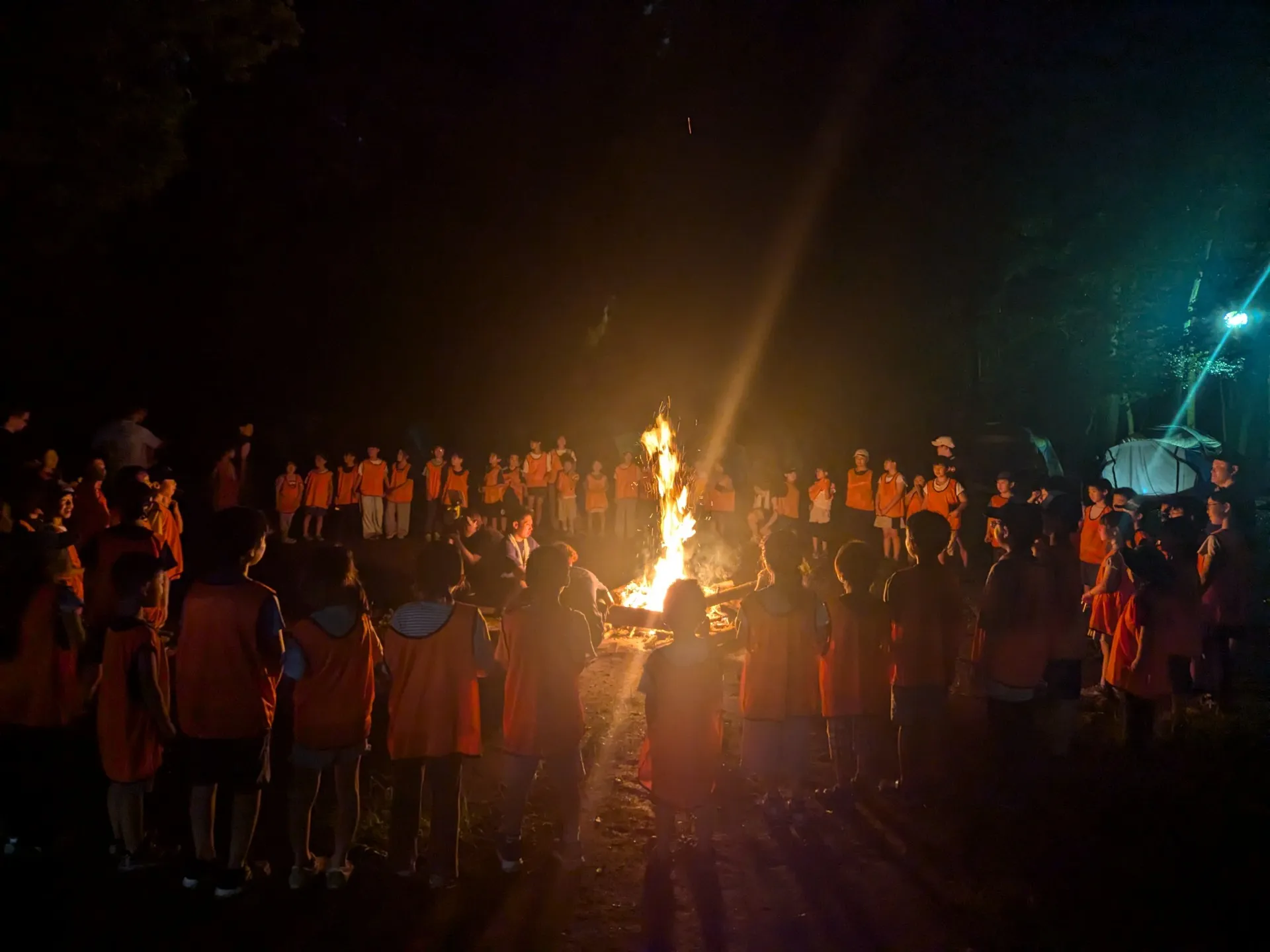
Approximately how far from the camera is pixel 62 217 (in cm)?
1591

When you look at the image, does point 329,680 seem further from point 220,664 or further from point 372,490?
point 372,490

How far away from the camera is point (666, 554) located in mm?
12797

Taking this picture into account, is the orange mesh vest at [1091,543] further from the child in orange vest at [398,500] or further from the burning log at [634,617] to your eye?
the child in orange vest at [398,500]

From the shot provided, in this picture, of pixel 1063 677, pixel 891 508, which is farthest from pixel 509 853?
pixel 891 508

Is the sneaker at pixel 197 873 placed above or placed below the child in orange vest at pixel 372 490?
below

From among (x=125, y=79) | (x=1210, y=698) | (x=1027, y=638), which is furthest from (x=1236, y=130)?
(x=125, y=79)

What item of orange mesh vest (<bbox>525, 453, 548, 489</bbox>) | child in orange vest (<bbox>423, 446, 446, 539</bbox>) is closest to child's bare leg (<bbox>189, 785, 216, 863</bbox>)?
child in orange vest (<bbox>423, 446, 446, 539</bbox>)

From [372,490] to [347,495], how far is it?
0.52 metres

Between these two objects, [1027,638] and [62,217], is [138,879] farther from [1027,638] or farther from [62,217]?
[62,217]

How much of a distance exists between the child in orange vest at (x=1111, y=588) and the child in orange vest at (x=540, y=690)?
4.34 meters

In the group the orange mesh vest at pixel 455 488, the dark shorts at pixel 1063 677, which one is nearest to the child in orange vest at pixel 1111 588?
the dark shorts at pixel 1063 677

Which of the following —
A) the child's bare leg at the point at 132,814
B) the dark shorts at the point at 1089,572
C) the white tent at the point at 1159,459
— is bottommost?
the child's bare leg at the point at 132,814

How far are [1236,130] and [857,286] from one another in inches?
434

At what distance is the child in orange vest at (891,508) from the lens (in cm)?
1581
